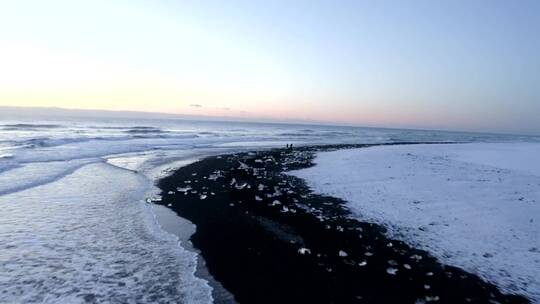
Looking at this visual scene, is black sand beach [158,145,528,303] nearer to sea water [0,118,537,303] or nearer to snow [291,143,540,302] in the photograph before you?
snow [291,143,540,302]

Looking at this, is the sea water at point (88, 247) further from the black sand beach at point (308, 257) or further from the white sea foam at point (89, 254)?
the black sand beach at point (308, 257)

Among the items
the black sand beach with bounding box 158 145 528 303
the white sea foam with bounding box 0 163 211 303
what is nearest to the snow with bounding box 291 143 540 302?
the black sand beach with bounding box 158 145 528 303

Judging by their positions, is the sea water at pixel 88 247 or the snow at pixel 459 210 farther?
the snow at pixel 459 210

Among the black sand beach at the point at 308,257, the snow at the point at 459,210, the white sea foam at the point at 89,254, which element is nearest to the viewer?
the white sea foam at the point at 89,254

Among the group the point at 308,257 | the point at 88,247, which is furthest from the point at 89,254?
the point at 308,257

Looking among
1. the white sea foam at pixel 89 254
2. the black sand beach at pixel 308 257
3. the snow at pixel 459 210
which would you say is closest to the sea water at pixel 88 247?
the white sea foam at pixel 89 254

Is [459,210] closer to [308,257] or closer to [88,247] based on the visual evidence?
[308,257]
